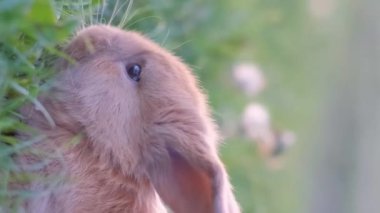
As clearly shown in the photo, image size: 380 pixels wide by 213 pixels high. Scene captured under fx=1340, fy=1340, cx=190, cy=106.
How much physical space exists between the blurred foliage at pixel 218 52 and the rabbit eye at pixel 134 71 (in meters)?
0.16

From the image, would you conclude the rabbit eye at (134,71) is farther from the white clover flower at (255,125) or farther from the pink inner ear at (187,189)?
the white clover flower at (255,125)

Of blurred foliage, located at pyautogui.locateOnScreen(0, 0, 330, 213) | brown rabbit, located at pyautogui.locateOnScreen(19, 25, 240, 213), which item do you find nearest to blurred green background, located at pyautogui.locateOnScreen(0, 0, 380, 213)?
blurred foliage, located at pyautogui.locateOnScreen(0, 0, 330, 213)

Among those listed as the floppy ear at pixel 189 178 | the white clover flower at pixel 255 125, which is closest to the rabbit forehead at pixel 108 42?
the floppy ear at pixel 189 178

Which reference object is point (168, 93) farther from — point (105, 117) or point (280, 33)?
point (280, 33)

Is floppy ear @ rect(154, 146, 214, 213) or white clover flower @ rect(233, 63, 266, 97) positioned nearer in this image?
floppy ear @ rect(154, 146, 214, 213)

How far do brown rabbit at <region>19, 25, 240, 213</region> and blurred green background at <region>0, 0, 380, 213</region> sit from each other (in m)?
0.13

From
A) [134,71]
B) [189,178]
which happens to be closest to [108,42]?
[134,71]

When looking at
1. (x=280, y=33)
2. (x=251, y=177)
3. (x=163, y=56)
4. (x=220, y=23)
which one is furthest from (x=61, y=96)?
(x=280, y=33)

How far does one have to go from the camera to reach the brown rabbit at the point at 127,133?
322 centimetres

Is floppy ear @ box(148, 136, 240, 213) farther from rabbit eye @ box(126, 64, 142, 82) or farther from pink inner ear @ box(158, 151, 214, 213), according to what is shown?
rabbit eye @ box(126, 64, 142, 82)

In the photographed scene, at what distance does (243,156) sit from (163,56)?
243 cm

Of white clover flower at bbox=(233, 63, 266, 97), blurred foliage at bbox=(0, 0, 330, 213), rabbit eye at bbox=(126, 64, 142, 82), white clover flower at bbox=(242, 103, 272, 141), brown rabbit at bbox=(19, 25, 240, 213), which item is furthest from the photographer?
white clover flower at bbox=(233, 63, 266, 97)

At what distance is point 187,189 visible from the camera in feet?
10.9

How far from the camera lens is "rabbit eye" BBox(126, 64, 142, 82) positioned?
11.2ft
